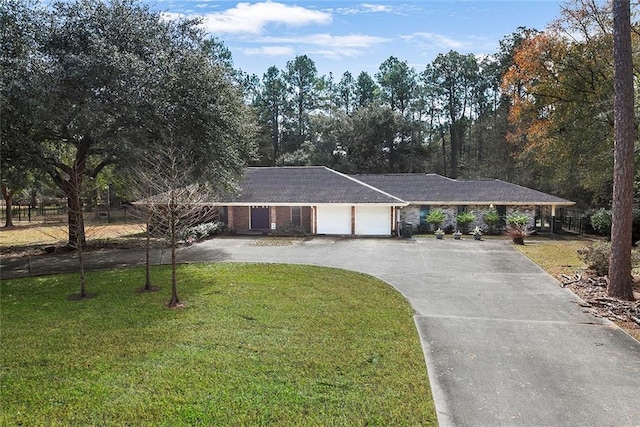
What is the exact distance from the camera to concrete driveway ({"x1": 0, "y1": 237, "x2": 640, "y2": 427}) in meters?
5.88

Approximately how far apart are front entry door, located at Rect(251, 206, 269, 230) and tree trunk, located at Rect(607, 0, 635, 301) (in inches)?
713

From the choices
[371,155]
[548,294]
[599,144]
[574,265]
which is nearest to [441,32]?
[548,294]

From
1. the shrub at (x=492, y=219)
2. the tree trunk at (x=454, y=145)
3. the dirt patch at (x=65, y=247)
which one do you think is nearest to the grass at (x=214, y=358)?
the dirt patch at (x=65, y=247)

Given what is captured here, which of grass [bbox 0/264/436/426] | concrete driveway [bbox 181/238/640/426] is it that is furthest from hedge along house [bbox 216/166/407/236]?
grass [bbox 0/264/436/426]

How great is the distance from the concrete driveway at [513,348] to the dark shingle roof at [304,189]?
27.9 feet

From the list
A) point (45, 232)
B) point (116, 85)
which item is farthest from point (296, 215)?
point (45, 232)

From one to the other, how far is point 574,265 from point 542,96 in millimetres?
11644

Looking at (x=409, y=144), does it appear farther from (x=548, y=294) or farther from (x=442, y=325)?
(x=442, y=325)

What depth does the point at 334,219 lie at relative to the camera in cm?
2492

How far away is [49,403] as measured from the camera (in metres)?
5.73

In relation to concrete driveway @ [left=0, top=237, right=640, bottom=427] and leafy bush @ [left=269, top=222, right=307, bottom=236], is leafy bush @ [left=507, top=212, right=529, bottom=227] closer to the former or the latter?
concrete driveway @ [left=0, top=237, right=640, bottom=427]

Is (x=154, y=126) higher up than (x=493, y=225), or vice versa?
(x=154, y=126)

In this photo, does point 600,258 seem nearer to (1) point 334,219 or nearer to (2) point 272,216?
(1) point 334,219

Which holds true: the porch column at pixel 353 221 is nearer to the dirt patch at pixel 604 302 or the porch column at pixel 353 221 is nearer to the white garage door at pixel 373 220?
the white garage door at pixel 373 220
